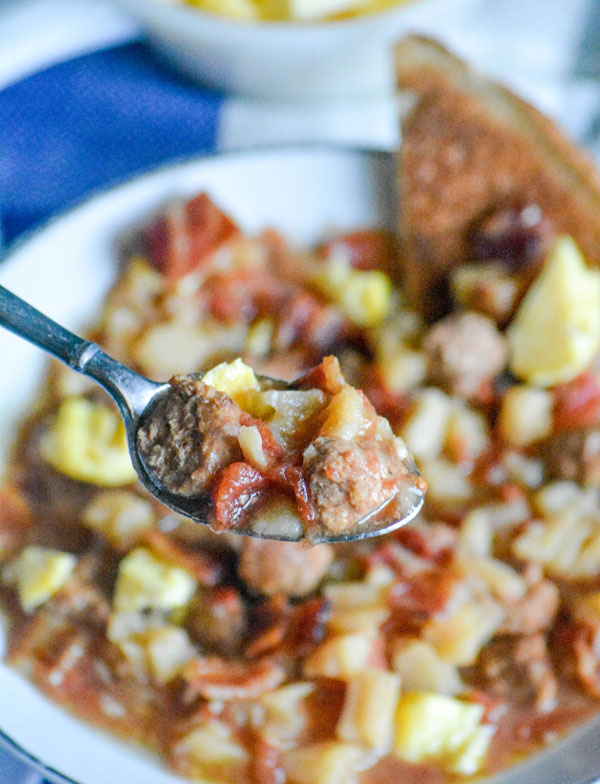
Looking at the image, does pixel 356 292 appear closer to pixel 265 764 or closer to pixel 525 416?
pixel 525 416

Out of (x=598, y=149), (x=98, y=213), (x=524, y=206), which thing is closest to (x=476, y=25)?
(x=598, y=149)

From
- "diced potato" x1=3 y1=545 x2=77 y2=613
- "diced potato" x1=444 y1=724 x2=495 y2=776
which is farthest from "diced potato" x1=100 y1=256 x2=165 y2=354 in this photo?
"diced potato" x1=444 y1=724 x2=495 y2=776

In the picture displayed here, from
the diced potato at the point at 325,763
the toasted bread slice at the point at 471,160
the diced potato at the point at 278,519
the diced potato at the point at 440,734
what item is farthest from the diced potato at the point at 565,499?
the diced potato at the point at 278,519

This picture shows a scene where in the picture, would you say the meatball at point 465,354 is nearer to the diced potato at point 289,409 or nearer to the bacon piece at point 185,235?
the bacon piece at point 185,235

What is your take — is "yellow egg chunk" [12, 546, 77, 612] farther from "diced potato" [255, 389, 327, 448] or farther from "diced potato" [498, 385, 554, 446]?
"diced potato" [498, 385, 554, 446]

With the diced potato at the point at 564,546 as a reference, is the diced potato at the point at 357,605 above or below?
below

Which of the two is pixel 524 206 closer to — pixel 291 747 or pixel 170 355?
pixel 170 355

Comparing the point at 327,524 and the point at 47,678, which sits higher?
the point at 327,524
